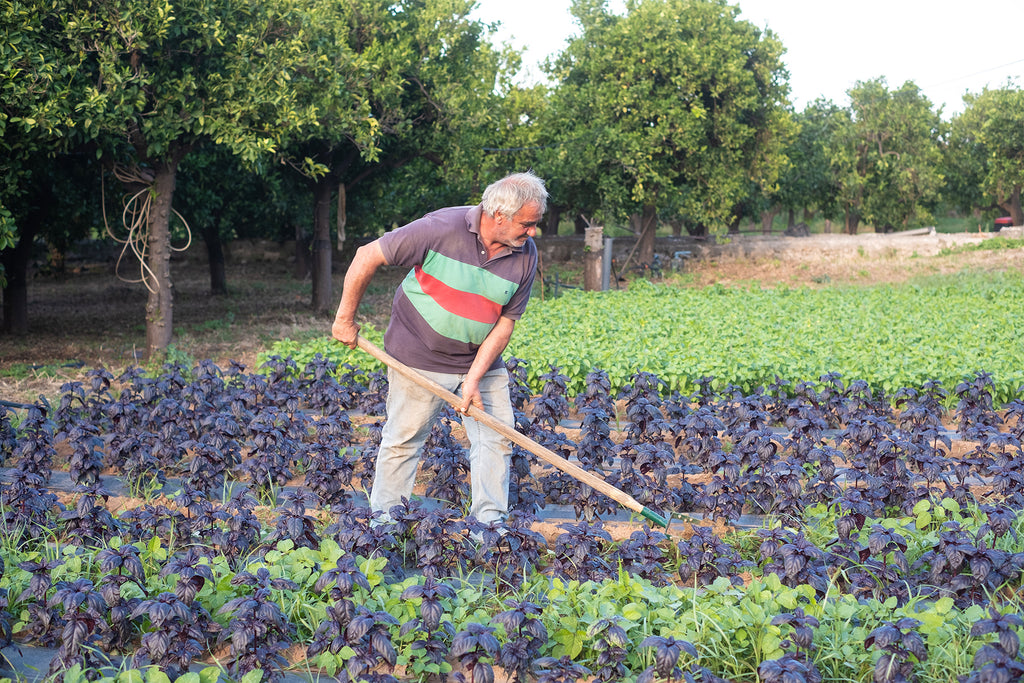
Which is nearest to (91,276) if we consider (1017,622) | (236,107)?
(236,107)

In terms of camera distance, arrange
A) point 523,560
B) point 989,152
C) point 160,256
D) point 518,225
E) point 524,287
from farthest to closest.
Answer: point 989,152
point 160,256
point 524,287
point 518,225
point 523,560

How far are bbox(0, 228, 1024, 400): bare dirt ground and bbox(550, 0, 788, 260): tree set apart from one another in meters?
2.10

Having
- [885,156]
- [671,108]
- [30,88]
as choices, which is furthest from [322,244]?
[885,156]

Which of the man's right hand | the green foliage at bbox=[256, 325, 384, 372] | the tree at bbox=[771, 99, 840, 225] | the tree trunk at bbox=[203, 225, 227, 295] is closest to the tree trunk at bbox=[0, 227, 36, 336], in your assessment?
the tree trunk at bbox=[203, 225, 227, 295]

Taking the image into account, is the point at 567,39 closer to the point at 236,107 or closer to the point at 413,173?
the point at 413,173

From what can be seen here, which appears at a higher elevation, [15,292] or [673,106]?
[673,106]

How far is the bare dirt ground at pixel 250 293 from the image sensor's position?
456 inches

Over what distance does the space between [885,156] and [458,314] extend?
3131 cm

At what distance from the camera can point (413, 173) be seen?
17.9 m

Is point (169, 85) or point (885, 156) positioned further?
point (885, 156)

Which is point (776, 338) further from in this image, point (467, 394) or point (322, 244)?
point (322, 244)

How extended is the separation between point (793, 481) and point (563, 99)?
1805 centimetres

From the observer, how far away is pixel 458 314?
4160 mm

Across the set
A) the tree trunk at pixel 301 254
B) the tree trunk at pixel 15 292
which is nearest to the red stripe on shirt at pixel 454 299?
the tree trunk at pixel 15 292
